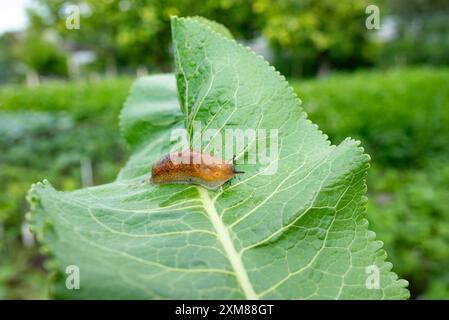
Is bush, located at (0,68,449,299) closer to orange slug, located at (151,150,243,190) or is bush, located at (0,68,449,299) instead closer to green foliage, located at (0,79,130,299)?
green foliage, located at (0,79,130,299)

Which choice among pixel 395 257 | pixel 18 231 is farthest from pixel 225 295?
pixel 18 231

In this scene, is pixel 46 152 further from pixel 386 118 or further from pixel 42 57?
pixel 42 57

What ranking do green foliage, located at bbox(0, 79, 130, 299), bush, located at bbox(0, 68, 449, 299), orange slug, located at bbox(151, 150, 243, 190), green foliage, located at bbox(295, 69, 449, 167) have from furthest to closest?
green foliage, located at bbox(295, 69, 449, 167)
green foliage, located at bbox(0, 79, 130, 299)
bush, located at bbox(0, 68, 449, 299)
orange slug, located at bbox(151, 150, 243, 190)

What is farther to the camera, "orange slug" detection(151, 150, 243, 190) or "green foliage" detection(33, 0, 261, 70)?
"green foliage" detection(33, 0, 261, 70)

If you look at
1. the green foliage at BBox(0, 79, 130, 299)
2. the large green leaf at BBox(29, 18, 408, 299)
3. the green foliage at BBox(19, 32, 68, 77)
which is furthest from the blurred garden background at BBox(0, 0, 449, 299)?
the green foliage at BBox(19, 32, 68, 77)

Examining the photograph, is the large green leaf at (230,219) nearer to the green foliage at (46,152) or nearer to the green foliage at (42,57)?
the green foliage at (46,152)

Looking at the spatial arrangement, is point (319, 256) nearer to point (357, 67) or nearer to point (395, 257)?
point (395, 257)
